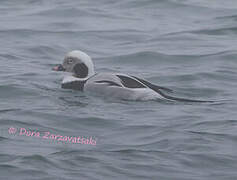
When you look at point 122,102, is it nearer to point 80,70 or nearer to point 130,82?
point 130,82

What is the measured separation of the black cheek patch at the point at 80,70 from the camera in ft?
35.2

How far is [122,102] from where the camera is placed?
966cm

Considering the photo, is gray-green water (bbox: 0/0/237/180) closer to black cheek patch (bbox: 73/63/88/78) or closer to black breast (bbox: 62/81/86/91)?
black breast (bbox: 62/81/86/91)

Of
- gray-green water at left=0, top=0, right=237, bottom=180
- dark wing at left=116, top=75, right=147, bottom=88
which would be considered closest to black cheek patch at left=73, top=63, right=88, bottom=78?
gray-green water at left=0, top=0, right=237, bottom=180

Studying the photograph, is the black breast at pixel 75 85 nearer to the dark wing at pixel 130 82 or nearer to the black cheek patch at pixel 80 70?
the black cheek patch at pixel 80 70

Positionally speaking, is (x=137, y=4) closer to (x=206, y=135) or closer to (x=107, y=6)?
(x=107, y=6)

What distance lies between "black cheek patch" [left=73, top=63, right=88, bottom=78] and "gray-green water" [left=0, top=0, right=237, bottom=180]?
1.20 ft

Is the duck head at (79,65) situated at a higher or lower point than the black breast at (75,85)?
higher

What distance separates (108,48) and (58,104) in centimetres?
449

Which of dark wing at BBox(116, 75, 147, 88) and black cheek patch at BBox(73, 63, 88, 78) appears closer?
dark wing at BBox(116, 75, 147, 88)

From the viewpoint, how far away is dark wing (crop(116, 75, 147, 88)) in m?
9.80

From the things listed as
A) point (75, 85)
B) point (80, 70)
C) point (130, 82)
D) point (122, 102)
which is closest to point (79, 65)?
point (80, 70)

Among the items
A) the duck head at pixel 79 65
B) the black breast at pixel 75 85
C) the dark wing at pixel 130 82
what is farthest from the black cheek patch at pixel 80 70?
the dark wing at pixel 130 82

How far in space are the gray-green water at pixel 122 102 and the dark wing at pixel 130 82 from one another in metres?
0.32
